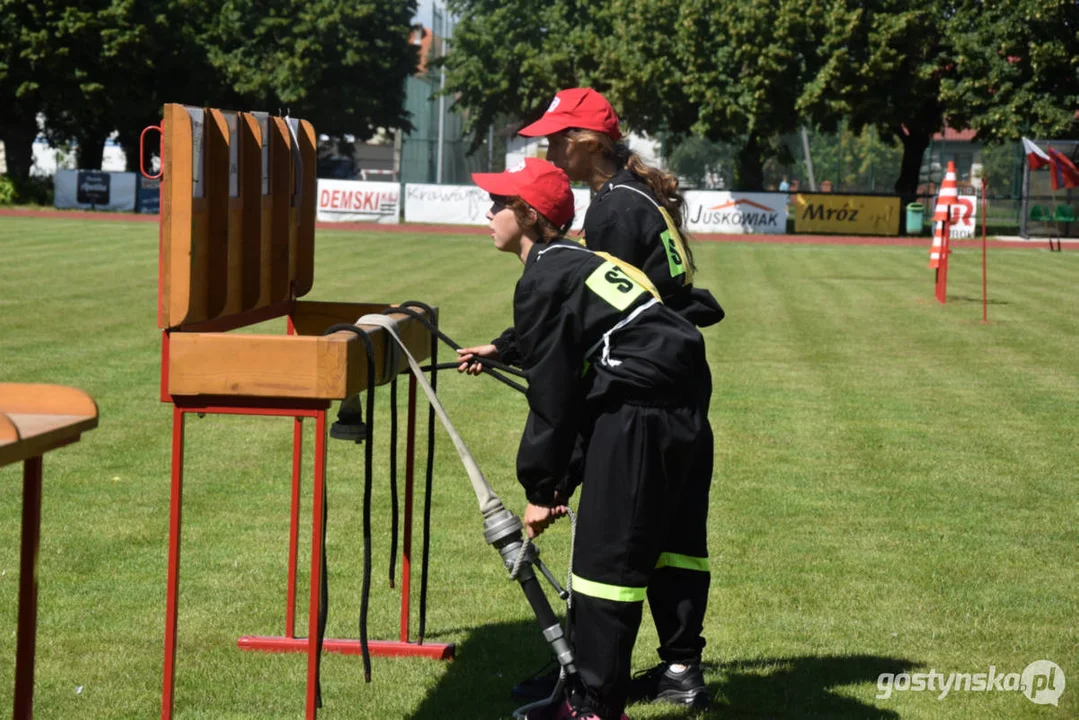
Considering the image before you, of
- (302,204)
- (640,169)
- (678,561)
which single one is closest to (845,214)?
(302,204)

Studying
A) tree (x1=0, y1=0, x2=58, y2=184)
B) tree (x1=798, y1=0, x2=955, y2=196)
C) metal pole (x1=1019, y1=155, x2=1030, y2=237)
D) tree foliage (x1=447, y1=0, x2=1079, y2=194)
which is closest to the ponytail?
metal pole (x1=1019, y1=155, x2=1030, y2=237)

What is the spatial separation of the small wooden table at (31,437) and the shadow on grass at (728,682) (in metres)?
1.88

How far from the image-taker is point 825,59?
163ft

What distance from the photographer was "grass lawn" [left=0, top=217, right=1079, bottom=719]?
17.2 feet

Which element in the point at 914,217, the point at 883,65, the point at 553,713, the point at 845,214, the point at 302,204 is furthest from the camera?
the point at 883,65

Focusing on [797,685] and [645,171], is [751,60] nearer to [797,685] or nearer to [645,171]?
[645,171]

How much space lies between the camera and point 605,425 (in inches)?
164

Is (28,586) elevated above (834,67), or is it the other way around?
(834,67)

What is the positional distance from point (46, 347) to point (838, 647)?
34.7 ft

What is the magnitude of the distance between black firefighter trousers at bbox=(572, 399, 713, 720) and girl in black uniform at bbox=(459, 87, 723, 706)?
2.33ft

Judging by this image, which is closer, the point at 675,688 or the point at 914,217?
the point at 675,688

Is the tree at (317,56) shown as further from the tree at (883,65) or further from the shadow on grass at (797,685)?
the shadow on grass at (797,685)

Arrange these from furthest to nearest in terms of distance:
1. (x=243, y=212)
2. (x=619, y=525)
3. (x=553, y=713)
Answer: (x=243, y=212)
(x=553, y=713)
(x=619, y=525)

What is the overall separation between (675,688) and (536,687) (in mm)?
479
